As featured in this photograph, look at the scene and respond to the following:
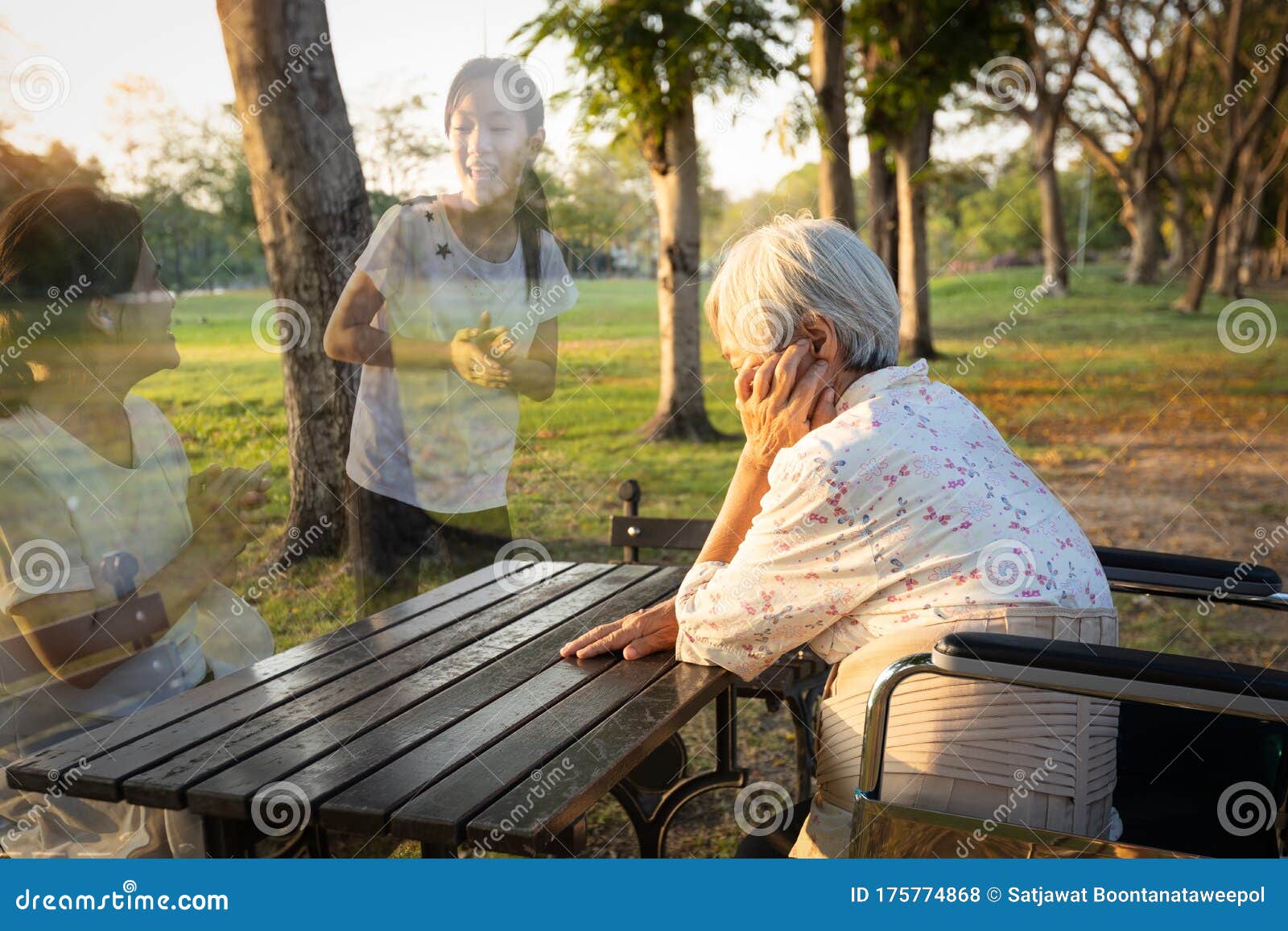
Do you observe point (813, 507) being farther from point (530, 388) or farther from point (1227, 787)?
point (530, 388)

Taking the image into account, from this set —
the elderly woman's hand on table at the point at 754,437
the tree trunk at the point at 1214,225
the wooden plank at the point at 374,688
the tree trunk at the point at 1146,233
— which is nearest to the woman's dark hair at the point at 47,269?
the wooden plank at the point at 374,688

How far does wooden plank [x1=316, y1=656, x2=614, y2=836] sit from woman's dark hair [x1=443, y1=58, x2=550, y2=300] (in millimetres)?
2041

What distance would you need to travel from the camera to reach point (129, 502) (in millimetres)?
2789

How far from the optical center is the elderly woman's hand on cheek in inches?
85.4

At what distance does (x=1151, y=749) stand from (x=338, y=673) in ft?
5.25

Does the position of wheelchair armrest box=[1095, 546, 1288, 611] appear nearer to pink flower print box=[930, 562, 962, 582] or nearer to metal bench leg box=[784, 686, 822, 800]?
pink flower print box=[930, 562, 962, 582]

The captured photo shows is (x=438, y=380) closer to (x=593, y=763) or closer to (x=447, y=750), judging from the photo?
(x=447, y=750)

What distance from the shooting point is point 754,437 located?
2277 millimetres

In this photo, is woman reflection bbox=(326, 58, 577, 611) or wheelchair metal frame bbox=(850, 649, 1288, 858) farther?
woman reflection bbox=(326, 58, 577, 611)

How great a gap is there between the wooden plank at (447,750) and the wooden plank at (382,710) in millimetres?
34

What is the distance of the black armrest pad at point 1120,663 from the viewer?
1.67m

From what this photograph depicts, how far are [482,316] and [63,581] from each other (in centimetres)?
168

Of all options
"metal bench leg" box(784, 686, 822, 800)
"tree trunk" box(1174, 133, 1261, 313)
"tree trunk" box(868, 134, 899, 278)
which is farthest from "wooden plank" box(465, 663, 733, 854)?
"tree trunk" box(1174, 133, 1261, 313)

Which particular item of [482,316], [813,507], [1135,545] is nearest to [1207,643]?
[1135,545]
